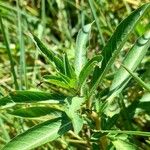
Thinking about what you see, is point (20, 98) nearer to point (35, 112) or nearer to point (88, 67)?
point (35, 112)

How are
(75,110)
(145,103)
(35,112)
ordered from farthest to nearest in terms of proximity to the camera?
(145,103), (35,112), (75,110)

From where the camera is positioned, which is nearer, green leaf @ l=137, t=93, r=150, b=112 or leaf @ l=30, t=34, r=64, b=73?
leaf @ l=30, t=34, r=64, b=73

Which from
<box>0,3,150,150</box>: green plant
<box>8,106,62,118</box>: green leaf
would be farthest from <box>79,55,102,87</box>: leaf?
<box>8,106,62,118</box>: green leaf

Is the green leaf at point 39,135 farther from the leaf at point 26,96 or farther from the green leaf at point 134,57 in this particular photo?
the green leaf at point 134,57

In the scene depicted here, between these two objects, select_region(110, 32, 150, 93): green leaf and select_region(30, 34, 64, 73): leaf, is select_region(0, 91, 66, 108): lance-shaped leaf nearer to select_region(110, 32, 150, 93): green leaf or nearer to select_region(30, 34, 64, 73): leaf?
select_region(30, 34, 64, 73): leaf

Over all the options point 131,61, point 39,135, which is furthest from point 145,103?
point 39,135

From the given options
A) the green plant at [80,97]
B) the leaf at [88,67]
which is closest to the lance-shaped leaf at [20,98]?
the green plant at [80,97]

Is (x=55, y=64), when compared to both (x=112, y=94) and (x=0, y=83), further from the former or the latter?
(x=0, y=83)

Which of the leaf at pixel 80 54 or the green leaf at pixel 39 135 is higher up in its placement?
the leaf at pixel 80 54
